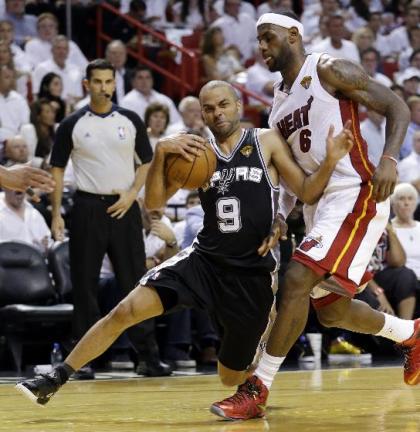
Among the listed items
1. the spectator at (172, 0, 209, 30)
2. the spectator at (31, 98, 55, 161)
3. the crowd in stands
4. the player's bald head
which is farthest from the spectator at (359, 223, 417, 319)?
the spectator at (172, 0, 209, 30)

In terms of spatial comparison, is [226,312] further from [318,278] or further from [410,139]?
[410,139]

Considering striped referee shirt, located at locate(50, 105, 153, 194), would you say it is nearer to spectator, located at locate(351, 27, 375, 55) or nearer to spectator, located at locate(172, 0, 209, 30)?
spectator, located at locate(351, 27, 375, 55)

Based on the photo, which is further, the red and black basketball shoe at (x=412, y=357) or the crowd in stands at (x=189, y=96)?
the crowd in stands at (x=189, y=96)

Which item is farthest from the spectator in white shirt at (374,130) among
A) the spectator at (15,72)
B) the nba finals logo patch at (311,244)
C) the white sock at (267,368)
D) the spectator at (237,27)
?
the white sock at (267,368)

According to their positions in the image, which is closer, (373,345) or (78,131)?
(78,131)

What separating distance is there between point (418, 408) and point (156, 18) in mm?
11463

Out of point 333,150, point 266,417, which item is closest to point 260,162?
point 333,150

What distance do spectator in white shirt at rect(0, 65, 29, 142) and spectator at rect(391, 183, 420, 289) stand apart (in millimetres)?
3852

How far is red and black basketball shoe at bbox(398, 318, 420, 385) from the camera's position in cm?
654

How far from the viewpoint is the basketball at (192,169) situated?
18.5 feet

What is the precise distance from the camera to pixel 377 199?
5824 millimetres

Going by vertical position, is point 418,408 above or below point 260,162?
below

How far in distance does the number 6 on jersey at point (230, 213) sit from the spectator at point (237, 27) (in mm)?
11290

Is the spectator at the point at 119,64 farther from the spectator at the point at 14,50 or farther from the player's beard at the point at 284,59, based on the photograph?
the player's beard at the point at 284,59
